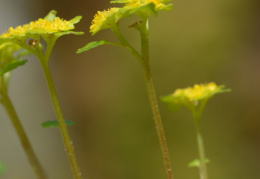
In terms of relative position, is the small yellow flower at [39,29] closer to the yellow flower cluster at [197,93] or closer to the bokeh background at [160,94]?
the yellow flower cluster at [197,93]

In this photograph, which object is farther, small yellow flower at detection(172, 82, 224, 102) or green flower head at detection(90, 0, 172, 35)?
small yellow flower at detection(172, 82, 224, 102)

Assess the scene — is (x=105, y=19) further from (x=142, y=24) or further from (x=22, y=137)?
(x=22, y=137)

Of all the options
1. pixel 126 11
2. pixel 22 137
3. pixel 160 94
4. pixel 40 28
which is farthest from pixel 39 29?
pixel 160 94

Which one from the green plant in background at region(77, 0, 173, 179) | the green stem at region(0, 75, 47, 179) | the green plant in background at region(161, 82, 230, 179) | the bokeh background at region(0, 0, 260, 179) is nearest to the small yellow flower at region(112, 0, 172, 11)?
the green plant in background at region(77, 0, 173, 179)

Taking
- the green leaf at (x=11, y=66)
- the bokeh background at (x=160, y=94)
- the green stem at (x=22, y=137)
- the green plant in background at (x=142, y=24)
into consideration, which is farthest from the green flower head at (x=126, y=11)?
the bokeh background at (x=160, y=94)

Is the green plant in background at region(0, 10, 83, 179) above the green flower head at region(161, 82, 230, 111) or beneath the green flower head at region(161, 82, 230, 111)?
above

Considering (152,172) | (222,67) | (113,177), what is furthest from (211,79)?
(113,177)

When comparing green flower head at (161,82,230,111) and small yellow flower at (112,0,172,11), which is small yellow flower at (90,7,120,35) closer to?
small yellow flower at (112,0,172,11)
